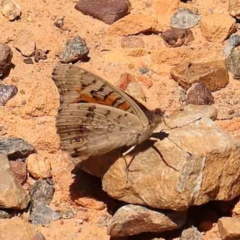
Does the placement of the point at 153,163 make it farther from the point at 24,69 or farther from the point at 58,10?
the point at 58,10

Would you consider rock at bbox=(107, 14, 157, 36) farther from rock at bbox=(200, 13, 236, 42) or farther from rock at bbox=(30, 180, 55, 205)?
rock at bbox=(30, 180, 55, 205)

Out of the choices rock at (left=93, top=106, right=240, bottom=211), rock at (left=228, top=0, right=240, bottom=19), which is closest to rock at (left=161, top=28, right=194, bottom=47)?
rock at (left=228, top=0, right=240, bottom=19)

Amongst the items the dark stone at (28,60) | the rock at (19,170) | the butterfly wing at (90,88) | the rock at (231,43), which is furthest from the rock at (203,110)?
the dark stone at (28,60)

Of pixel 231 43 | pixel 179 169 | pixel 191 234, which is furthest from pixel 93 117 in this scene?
pixel 231 43

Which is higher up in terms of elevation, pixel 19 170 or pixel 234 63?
pixel 234 63

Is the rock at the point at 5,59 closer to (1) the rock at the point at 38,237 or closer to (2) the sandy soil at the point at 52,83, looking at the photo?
(2) the sandy soil at the point at 52,83

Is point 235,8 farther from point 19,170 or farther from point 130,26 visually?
point 19,170

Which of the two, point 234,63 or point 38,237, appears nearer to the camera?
point 38,237
